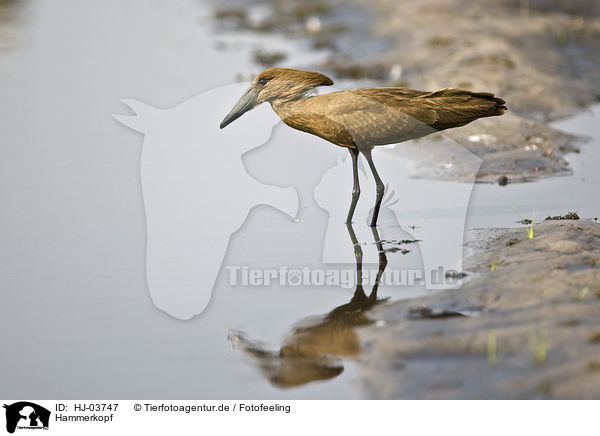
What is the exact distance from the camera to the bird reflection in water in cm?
547

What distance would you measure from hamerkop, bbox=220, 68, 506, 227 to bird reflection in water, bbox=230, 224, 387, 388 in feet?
5.12

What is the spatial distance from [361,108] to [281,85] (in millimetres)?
706

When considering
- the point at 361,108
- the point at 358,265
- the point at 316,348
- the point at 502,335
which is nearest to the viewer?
the point at 502,335

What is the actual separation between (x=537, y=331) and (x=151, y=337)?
2562mm

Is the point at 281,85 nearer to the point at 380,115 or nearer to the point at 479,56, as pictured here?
the point at 380,115

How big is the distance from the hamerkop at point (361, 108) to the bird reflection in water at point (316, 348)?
156cm

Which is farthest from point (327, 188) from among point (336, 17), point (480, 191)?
point (336, 17)

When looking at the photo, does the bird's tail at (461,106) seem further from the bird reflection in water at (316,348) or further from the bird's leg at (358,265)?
the bird reflection in water at (316,348)

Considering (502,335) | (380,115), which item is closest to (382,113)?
(380,115)

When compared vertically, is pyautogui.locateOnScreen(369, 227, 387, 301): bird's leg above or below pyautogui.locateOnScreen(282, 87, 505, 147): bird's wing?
below

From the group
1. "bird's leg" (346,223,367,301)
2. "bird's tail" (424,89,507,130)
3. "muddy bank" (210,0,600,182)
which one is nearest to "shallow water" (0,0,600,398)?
"bird's leg" (346,223,367,301)
